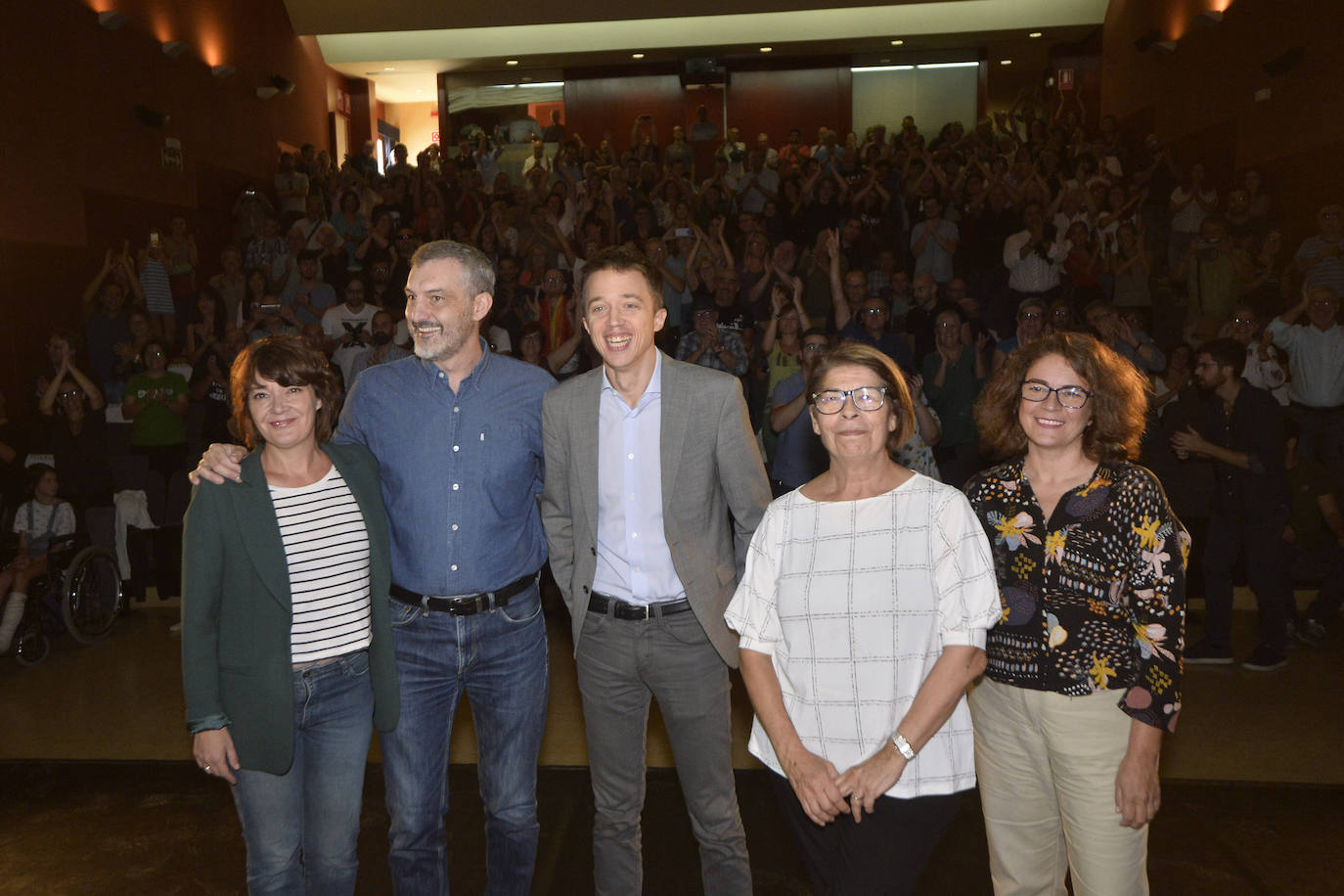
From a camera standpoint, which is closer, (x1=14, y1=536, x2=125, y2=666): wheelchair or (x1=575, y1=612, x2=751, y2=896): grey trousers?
(x1=575, y1=612, x2=751, y2=896): grey trousers

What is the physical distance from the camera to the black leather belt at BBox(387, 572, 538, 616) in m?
2.39

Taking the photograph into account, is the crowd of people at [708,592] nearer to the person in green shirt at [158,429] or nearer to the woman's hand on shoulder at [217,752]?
the woman's hand on shoulder at [217,752]

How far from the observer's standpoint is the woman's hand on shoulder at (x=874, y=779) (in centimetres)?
178

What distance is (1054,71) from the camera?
15.5 m

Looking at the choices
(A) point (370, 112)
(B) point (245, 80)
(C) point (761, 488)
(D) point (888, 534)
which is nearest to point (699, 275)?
(C) point (761, 488)

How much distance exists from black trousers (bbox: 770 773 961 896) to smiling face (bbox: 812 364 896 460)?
0.63 metres

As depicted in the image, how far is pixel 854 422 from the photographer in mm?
1860

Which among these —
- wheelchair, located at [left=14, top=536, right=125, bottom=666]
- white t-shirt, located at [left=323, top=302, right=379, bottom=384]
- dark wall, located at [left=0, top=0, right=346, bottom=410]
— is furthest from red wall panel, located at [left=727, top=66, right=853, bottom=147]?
wheelchair, located at [left=14, top=536, right=125, bottom=666]

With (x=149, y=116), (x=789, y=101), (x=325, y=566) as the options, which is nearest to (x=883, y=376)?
(x=325, y=566)

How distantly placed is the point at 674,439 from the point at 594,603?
44cm

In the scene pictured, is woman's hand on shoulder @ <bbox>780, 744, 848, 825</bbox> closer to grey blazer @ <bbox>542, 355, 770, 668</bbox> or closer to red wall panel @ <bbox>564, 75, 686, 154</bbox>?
grey blazer @ <bbox>542, 355, 770, 668</bbox>

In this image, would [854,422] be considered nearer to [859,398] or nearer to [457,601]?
[859,398]

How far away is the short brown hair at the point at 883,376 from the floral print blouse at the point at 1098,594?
32 cm

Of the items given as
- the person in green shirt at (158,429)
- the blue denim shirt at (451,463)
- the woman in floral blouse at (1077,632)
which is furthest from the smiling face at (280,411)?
the person in green shirt at (158,429)
